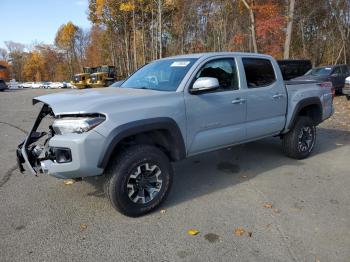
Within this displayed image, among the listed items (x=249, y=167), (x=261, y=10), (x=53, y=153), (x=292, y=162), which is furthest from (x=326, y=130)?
(x=261, y=10)

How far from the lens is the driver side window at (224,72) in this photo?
4.57 m

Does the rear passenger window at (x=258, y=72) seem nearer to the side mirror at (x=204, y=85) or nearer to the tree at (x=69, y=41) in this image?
the side mirror at (x=204, y=85)

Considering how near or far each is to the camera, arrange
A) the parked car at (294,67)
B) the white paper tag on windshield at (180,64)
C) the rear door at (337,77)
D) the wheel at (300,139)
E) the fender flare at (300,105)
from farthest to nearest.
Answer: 1. the parked car at (294,67)
2. the rear door at (337,77)
3. the wheel at (300,139)
4. the fender flare at (300,105)
5. the white paper tag on windshield at (180,64)

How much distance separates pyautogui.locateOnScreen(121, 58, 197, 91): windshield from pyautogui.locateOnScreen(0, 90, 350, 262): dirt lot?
1.50 meters

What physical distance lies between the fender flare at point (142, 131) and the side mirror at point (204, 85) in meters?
0.54

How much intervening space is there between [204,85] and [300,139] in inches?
112

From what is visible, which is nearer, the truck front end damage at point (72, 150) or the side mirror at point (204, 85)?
the truck front end damage at point (72, 150)

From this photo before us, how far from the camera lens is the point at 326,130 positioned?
346 inches

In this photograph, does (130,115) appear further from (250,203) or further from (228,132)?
(250,203)

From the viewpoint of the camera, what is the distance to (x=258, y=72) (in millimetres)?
5207

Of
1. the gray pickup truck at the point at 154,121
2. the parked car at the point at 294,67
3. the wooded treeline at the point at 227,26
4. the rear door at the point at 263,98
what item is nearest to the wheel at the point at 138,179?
the gray pickup truck at the point at 154,121

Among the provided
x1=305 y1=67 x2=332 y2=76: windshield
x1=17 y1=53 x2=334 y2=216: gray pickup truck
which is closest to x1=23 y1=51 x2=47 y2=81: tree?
x1=305 y1=67 x2=332 y2=76: windshield

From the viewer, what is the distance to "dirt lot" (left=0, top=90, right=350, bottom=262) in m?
3.18

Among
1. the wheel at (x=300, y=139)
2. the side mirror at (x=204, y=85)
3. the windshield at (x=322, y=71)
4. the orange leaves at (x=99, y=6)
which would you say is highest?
the orange leaves at (x=99, y=6)
